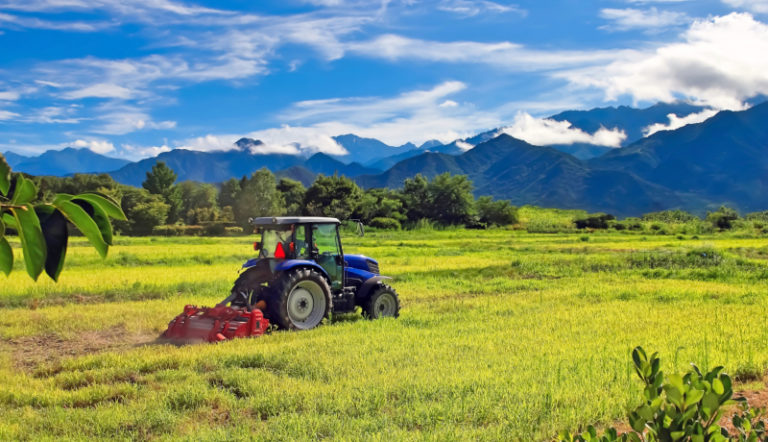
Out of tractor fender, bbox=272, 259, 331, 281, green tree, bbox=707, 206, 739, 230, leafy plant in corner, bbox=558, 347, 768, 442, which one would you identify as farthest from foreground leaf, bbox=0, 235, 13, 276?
green tree, bbox=707, 206, 739, 230

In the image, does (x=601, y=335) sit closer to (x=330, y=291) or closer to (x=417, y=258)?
(x=330, y=291)

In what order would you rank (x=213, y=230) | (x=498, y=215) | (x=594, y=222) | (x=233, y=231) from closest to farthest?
(x=213, y=230) < (x=233, y=231) < (x=594, y=222) < (x=498, y=215)

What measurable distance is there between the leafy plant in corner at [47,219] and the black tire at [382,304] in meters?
10.2

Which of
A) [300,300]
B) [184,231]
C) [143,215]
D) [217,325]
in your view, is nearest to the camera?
[217,325]

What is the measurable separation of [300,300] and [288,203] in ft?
199

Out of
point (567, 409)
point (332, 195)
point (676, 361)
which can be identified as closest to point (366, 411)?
point (567, 409)

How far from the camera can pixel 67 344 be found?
9.25m

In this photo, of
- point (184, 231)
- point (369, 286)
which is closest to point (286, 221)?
point (369, 286)

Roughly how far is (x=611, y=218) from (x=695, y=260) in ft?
127

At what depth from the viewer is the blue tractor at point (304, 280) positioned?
9.95m

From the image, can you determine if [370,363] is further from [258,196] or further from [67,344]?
[258,196]

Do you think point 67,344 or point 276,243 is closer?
point 67,344

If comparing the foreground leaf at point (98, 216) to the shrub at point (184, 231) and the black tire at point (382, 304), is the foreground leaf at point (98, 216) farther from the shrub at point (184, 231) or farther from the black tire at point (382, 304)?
the shrub at point (184, 231)

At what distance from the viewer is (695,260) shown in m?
22.2
